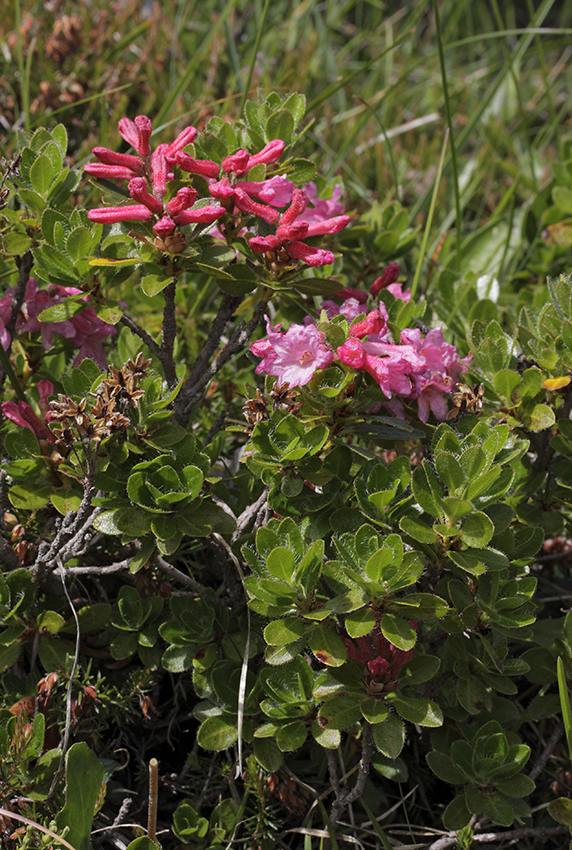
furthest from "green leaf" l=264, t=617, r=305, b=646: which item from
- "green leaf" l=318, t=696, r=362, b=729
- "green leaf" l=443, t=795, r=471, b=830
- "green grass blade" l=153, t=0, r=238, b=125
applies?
"green grass blade" l=153, t=0, r=238, b=125

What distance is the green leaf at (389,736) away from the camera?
1241mm

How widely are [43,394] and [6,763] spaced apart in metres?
0.74

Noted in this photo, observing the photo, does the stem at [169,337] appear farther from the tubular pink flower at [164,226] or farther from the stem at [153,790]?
the stem at [153,790]

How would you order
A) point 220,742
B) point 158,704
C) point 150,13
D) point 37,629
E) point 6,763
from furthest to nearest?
point 150,13 < point 158,704 < point 37,629 < point 220,742 < point 6,763

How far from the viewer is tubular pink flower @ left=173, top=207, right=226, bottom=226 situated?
52.7 inches

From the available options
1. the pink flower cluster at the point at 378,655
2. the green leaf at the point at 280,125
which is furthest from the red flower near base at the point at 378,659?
the green leaf at the point at 280,125

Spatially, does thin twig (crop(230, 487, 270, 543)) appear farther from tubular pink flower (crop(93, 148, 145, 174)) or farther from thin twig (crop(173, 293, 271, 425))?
tubular pink flower (crop(93, 148, 145, 174))

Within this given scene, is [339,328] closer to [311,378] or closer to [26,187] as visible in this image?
[311,378]

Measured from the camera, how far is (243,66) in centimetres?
378

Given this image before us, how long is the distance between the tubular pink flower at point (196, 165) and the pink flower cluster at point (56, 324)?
0.38 metres

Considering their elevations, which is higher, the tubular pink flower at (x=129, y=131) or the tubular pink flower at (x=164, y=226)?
the tubular pink flower at (x=129, y=131)

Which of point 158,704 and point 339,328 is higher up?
point 339,328

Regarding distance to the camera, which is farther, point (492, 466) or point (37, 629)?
point (37, 629)

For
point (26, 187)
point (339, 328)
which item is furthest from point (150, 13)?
point (339, 328)
